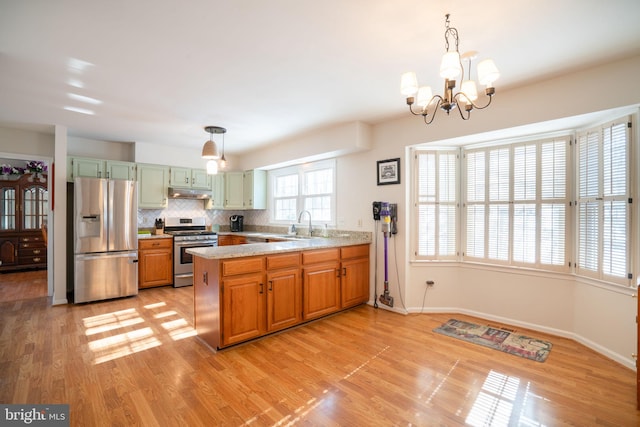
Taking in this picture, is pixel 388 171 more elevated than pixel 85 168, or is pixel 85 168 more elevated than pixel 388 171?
pixel 85 168

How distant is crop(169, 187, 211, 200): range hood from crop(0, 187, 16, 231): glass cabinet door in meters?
3.82

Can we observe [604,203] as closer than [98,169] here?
Yes

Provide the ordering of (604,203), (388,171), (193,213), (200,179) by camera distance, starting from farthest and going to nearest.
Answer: (193,213), (200,179), (388,171), (604,203)

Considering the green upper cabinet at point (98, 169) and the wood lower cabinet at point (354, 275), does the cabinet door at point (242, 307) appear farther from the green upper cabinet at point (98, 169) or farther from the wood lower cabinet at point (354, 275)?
the green upper cabinet at point (98, 169)

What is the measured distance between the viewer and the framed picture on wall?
156 inches

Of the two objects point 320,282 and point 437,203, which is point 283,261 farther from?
point 437,203

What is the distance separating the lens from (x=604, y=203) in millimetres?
2805

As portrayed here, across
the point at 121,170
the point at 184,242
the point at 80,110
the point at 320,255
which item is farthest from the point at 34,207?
the point at 320,255

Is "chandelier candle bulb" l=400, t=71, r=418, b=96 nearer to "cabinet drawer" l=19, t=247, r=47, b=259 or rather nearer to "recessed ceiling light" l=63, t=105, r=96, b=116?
"recessed ceiling light" l=63, t=105, r=96, b=116

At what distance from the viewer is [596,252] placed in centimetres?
289

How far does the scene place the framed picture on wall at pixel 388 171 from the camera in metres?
3.96

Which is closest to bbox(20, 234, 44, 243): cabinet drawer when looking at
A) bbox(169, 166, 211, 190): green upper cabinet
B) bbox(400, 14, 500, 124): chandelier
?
bbox(169, 166, 211, 190): green upper cabinet

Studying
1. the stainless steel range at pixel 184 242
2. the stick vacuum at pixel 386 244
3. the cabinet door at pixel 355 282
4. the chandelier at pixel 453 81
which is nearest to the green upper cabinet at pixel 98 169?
the stainless steel range at pixel 184 242

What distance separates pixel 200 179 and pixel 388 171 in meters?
3.68
